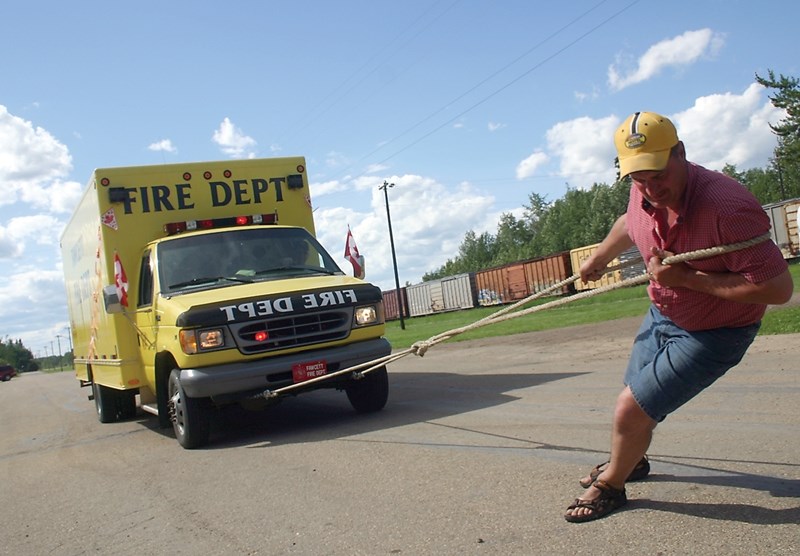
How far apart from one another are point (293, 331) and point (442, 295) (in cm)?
4680

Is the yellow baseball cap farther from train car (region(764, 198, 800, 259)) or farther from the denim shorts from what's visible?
train car (region(764, 198, 800, 259))

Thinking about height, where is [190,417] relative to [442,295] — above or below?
below

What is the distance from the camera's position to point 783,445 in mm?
5062

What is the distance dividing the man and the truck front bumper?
418 centimetres

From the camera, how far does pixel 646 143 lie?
330cm

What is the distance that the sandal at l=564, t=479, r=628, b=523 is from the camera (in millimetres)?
3953

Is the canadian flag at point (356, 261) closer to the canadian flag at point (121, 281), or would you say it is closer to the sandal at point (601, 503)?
the canadian flag at point (121, 281)

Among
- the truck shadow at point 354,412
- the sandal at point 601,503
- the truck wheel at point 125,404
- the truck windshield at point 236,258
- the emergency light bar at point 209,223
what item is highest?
the emergency light bar at point 209,223

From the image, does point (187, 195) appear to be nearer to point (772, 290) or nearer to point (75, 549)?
point (75, 549)

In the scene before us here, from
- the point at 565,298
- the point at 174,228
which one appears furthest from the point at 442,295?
the point at 565,298

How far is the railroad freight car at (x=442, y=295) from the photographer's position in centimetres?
5125

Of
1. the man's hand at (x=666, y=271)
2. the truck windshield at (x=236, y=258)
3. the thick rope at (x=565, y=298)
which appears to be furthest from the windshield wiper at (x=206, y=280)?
the man's hand at (x=666, y=271)

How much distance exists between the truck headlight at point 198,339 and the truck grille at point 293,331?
0.64 ft

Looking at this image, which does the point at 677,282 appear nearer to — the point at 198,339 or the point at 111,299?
the point at 198,339
